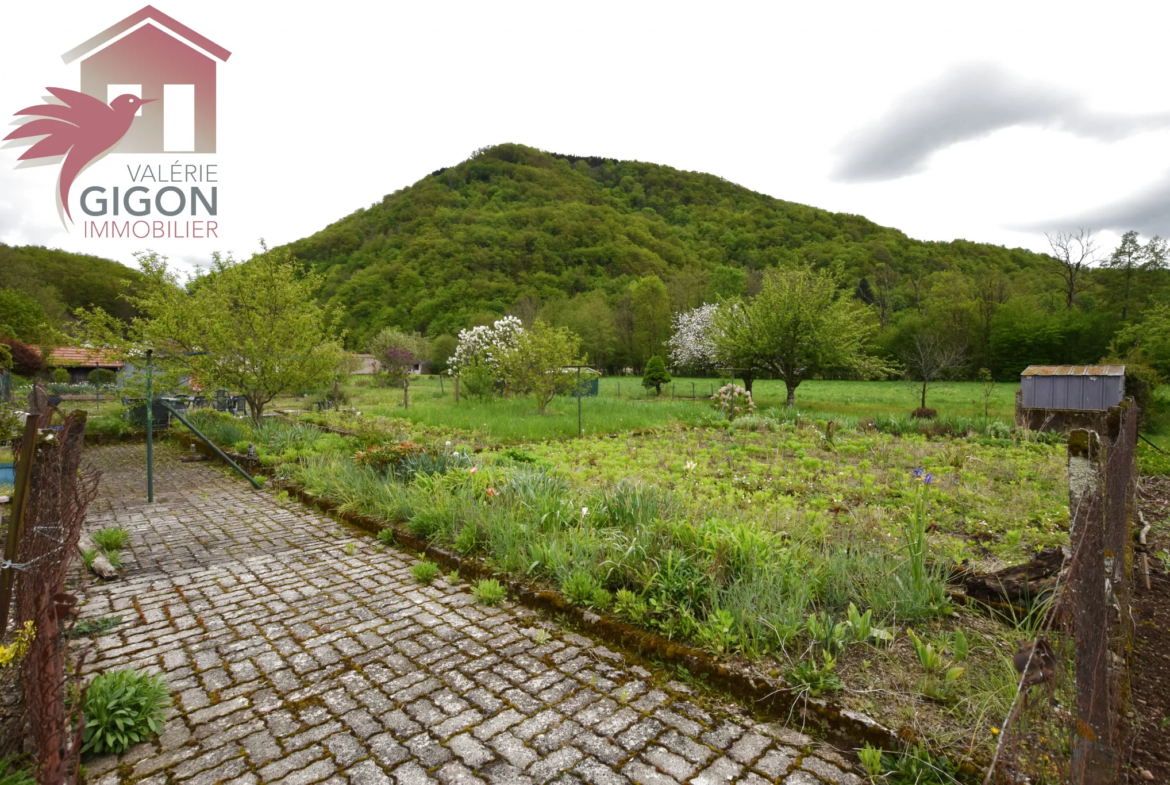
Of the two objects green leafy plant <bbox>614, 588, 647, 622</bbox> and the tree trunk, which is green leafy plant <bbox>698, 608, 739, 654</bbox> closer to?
green leafy plant <bbox>614, 588, 647, 622</bbox>

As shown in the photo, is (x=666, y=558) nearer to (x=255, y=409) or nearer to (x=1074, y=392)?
(x=255, y=409)

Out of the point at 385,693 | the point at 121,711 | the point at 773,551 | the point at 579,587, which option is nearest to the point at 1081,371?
the point at 773,551

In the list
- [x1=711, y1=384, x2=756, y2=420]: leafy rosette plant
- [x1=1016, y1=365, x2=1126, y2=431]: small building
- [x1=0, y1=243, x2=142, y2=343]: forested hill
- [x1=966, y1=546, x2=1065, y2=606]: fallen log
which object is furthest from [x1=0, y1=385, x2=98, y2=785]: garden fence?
[x1=0, y1=243, x2=142, y2=343]: forested hill

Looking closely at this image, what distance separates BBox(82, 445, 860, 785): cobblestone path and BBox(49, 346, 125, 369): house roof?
10.0 metres

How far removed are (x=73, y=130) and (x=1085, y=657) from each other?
19.8m

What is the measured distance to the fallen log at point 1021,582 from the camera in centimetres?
329

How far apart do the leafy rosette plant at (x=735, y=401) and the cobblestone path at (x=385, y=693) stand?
38.3ft

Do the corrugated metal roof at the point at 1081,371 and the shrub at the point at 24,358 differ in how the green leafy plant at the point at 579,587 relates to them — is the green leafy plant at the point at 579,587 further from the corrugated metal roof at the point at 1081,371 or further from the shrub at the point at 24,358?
the shrub at the point at 24,358

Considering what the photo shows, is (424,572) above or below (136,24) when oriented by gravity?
below

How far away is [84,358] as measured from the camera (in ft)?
73.7

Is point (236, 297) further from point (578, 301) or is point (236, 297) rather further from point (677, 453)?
point (578, 301)

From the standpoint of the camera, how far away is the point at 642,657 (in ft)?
10.4

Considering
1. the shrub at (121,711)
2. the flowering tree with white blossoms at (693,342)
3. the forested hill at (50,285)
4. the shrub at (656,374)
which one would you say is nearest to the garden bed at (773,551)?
the shrub at (121,711)

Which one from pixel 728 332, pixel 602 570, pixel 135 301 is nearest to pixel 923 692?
pixel 602 570
